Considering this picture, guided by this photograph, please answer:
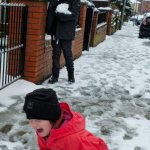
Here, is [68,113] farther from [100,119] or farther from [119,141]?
[100,119]

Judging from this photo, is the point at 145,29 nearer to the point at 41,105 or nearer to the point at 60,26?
the point at 60,26

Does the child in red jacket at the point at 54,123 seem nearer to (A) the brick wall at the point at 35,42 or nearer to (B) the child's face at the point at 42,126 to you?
(B) the child's face at the point at 42,126

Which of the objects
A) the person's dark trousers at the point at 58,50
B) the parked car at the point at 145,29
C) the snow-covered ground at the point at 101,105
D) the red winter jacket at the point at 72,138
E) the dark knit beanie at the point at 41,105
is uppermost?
the dark knit beanie at the point at 41,105

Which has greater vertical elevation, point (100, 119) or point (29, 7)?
point (29, 7)

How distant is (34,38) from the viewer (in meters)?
5.94

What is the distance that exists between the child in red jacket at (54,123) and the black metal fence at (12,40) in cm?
304

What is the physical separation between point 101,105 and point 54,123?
3.11 meters

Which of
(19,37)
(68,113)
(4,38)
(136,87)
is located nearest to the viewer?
(68,113)

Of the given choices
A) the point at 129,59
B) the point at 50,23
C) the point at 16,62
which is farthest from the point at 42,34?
the point at 129,59

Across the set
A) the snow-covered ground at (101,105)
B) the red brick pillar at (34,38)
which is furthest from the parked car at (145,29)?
the red brick pillar at (34,38)

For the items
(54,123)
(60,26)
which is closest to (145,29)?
(60,26)

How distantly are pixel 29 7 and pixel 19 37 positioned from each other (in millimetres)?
465

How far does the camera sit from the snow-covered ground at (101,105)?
13.3ft

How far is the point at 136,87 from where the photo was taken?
682 centimetres
